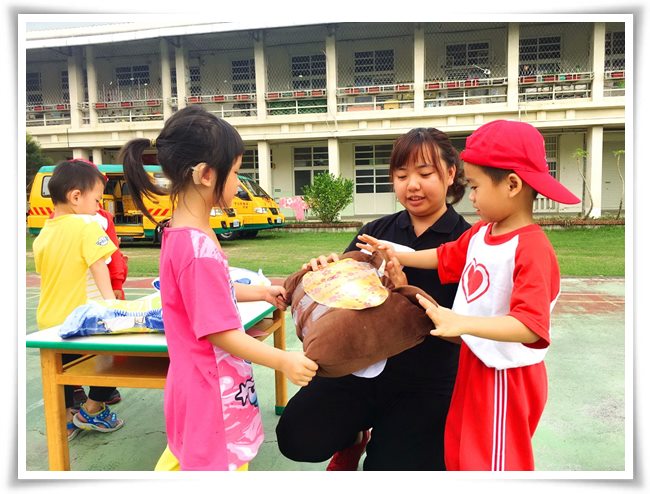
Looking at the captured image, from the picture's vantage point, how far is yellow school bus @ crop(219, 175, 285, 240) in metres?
11.6

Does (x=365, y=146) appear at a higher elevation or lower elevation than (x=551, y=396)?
higher

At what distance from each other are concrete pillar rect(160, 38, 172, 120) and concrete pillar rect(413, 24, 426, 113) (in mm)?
7496

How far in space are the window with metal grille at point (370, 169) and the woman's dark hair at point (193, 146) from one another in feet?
49.7

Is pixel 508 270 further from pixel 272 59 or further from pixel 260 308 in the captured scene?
pixel 272 59

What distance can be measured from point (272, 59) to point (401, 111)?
4.94m

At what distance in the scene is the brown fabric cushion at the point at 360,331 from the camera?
52.4 inches

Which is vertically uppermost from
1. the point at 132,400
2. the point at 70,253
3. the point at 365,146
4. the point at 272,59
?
the point at 272,59

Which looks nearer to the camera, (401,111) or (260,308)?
(260,308)

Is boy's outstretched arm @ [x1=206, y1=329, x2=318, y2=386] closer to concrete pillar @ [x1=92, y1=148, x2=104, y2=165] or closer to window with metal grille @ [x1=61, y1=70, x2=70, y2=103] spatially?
concrete pillar @ [x1=92, y1=148, x2=104, y2=165]

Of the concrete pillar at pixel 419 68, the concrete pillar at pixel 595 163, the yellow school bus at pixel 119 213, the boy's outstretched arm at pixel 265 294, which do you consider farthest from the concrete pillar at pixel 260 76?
the boy's outstretched arm at pixel 265 294

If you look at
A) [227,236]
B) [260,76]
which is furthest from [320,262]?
[260,76]
